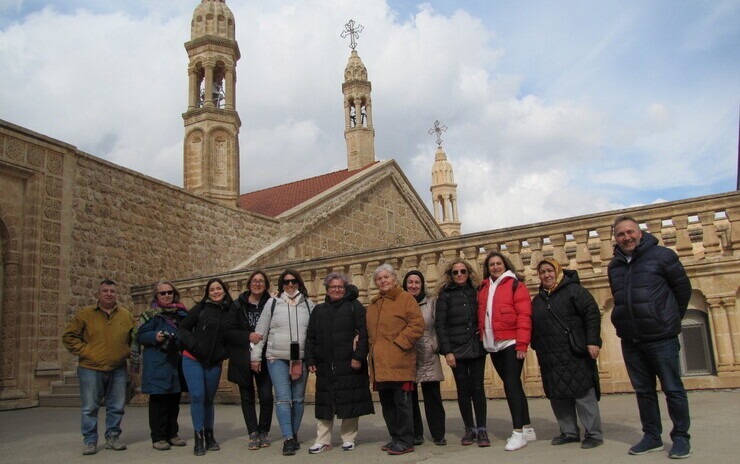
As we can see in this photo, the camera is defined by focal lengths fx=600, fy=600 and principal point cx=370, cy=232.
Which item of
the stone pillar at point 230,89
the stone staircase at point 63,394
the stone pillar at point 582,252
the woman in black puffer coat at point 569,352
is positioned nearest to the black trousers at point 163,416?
the woman in black puffer coat at point 569,352

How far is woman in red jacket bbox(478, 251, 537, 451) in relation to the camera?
182 inches

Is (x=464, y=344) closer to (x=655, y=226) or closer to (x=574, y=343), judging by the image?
(x=574, y=343)

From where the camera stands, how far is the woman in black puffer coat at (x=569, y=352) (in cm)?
445

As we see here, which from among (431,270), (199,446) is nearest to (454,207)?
(431,270)

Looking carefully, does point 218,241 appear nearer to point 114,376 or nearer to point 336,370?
point 114,376

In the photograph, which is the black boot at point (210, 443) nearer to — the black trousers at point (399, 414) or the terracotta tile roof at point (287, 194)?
the black trousers at point (399, 414)

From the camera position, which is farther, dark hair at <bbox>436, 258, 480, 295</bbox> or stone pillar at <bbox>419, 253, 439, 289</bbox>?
stone pillar at <bbox>419, 253, 439, 289</bbox>

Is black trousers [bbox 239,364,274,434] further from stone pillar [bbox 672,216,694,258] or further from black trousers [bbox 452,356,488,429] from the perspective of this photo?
stone pillar [bbox 672,216,694,258]

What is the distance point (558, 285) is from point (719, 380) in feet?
10.7

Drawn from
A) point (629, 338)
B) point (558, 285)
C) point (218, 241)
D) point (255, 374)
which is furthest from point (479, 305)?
point (218, 241)

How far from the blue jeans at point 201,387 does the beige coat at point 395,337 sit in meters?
1.49

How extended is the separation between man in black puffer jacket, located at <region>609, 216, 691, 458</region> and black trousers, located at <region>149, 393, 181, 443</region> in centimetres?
383

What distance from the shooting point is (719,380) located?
6.58 meters

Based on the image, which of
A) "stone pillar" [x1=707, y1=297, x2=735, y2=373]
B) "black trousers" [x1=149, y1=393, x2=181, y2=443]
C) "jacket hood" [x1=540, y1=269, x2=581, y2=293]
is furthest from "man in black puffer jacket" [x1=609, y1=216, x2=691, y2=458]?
"black trousers" [x1=149, y1=393, x2=181, y2=443]
